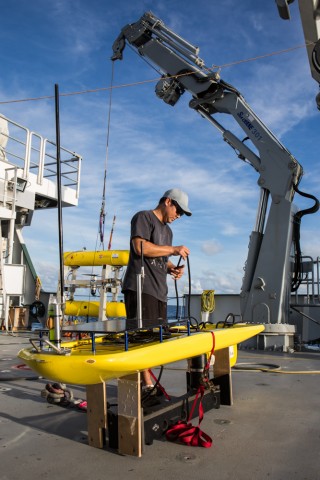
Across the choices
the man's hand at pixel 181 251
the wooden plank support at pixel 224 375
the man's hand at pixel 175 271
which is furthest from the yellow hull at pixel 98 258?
the man's hand at pixel 181 251

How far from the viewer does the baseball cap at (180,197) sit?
3.64 metres

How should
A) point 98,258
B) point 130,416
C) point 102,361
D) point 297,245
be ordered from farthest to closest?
1. point 98,258
2. point 297,245
3. point 130,416
4. point 102,361

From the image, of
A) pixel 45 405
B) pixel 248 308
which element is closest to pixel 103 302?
pixel 248 308

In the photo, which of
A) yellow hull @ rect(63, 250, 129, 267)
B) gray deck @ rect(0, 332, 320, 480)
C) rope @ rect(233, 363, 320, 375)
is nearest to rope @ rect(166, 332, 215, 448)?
gray deck @ rect(0, 332, 320, 480)

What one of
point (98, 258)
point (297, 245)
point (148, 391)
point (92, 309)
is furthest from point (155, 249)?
point (92, 309)

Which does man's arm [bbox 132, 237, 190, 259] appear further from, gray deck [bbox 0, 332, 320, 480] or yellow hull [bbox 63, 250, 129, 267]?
yellow hull [bbox 63, 250, 129, 267]

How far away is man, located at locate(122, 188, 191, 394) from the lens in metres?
3.44

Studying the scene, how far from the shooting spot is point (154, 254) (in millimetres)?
3441

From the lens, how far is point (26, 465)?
2.25 meters

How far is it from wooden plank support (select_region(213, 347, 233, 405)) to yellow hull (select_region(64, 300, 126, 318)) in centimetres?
839

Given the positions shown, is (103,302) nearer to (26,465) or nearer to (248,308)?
(248,308)

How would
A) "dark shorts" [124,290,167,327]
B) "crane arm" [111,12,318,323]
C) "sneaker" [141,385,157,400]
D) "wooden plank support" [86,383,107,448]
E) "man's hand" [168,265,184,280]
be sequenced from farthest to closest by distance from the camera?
"crane arm" [111,12,318,323]
"man's hand" [168,265,184,280]
"dark shorts" [124,290,167,327]
"sneaker" [141,385,157,400]
"wooden plank support" [86,383,107,448]

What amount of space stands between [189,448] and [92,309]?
9.89m

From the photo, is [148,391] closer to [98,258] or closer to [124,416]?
[124,416]
